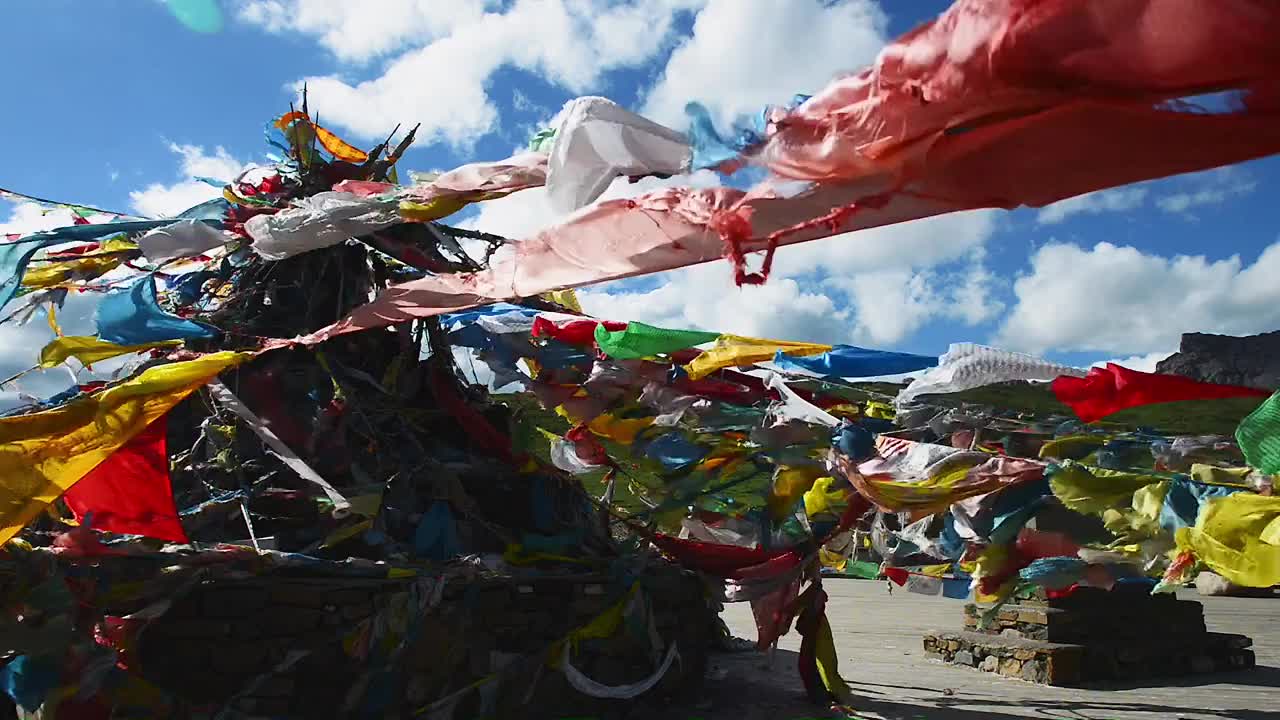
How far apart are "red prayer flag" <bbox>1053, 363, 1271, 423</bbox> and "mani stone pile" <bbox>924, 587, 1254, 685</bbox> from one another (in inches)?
225

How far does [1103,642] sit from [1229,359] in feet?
18.6

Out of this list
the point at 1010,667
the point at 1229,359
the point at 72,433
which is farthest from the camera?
the point at 1229,359

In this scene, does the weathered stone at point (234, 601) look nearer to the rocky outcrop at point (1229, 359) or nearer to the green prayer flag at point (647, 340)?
the green prayer flag at point (647, 340)

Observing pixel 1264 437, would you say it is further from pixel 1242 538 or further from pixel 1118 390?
pixel 1118 390

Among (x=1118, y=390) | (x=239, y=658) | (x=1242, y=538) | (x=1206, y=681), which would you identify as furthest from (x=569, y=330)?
(x=1206, y=681)

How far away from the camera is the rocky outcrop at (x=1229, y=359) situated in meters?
11.7

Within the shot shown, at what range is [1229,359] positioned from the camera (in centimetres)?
1242

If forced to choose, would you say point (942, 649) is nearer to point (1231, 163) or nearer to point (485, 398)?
point (485, 398)

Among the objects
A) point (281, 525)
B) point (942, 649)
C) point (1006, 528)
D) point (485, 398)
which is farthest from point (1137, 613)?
point (281, 525)

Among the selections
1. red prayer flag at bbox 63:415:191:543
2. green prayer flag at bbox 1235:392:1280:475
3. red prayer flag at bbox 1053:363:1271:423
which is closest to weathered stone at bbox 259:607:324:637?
red prayer flag at bbox 63:415:191:543

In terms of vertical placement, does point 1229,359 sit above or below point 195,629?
above

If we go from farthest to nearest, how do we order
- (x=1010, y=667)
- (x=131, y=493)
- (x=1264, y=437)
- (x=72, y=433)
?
(x=1010, y=667) < (x=131, y=493) < (x=72, y=433) < (x=1264, y=437)

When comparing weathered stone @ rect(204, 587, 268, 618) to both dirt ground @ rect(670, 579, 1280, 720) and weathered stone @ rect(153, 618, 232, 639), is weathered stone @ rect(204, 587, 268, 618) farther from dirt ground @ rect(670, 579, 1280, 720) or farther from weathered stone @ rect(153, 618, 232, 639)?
dirt ground @ rect(670, 579, 1280, 720)

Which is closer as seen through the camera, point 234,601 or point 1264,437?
point 1264,437
